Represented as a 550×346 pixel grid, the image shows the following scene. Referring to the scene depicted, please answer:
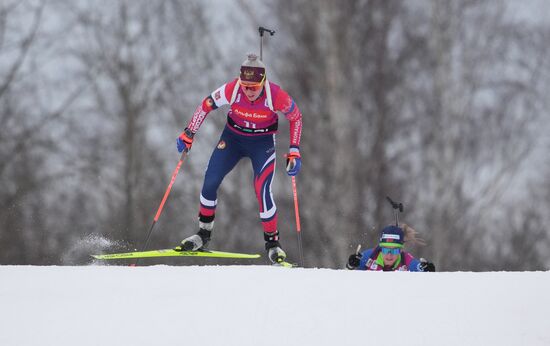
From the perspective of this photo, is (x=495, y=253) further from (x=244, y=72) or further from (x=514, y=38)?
(x=244, y=72)

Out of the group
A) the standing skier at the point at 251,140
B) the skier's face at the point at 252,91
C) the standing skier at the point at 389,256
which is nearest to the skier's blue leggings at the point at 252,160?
the standing skier at the point at 251,140

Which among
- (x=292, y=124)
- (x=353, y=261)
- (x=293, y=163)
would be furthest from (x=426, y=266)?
(x=292, y=124)

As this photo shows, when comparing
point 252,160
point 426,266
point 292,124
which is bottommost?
point 426,266

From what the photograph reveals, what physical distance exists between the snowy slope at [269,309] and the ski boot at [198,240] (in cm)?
249

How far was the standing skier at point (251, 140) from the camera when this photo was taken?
25.0 feet

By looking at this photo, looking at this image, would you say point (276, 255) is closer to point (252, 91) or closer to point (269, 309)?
point (252, 91)

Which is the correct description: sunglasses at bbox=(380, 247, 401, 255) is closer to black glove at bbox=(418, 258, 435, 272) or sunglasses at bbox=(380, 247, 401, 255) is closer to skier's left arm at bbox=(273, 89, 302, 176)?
black glove at bbox=(418, 258, 435, 272)

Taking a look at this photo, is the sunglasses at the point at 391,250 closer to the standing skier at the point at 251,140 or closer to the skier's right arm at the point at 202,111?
Answer: the standing skier at the point at 251,140

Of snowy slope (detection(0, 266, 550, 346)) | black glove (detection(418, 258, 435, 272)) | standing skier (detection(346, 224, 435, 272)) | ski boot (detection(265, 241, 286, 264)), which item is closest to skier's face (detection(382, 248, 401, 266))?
standing skier (detection(346, 224, 435, 272))

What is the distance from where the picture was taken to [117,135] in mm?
17406

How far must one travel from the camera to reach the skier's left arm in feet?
25.1

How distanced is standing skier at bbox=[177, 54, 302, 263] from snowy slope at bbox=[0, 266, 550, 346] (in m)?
2.40

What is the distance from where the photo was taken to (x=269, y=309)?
4297 mm

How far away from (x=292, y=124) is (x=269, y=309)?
3852mm
